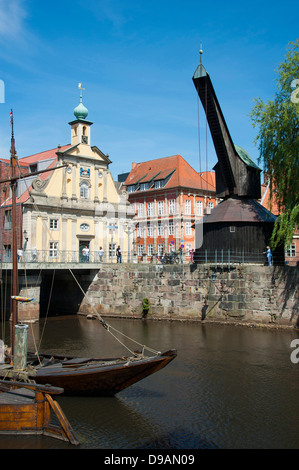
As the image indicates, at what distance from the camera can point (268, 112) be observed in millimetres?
26422

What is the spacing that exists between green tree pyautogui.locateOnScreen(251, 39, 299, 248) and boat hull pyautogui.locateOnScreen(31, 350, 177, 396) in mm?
14164

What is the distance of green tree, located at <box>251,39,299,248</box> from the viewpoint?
82.3 feet

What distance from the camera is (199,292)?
1168 inches

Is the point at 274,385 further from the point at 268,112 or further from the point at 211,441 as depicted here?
the point at 268,112

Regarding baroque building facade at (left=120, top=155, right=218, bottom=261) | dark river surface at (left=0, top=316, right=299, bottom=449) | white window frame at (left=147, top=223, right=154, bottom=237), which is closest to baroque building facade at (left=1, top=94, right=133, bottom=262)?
baroque building facade at (left=120, top=155, right=218, bottom=261)

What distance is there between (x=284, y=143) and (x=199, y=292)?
1069cm

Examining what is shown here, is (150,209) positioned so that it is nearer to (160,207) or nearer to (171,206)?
(160,207)

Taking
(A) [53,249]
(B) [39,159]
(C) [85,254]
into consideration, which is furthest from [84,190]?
(B) [39,159]

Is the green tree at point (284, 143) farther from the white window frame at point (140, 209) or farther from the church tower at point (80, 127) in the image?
the white window frame at point (140, 209)

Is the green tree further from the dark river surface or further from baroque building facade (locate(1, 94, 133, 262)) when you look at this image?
baroque building facade (locate(1, 94, 133, 262))

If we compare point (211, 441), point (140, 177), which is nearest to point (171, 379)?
point (211, 441)

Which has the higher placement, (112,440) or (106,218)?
(106,218)

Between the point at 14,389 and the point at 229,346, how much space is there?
12.0m

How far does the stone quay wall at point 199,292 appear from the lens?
26.7m
